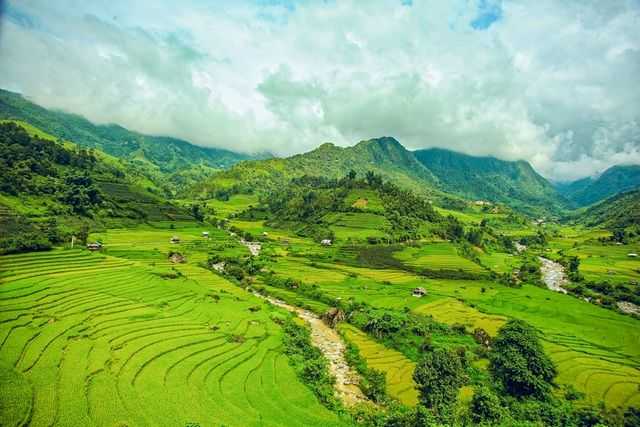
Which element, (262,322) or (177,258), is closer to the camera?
(262,322)

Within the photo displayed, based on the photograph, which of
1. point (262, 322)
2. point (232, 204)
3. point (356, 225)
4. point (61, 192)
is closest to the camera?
point (262, 322)

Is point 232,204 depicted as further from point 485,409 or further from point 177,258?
point 485,409

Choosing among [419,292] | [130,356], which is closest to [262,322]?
[130,356]

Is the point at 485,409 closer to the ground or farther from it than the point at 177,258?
farther from it

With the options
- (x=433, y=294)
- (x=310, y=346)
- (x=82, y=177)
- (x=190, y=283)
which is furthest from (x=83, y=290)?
(x=82, y=177)

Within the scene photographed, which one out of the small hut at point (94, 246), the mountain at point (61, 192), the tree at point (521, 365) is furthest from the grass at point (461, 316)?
the mountain at point (61, 192)

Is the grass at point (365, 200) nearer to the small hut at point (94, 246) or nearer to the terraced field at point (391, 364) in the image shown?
the small hut at point (94, 246)

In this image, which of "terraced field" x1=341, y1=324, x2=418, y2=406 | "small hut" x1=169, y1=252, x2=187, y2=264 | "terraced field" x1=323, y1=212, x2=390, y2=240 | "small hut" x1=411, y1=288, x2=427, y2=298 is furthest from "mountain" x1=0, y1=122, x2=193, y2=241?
"small hut" x1=411, y1=288, x2=427, y2=298
